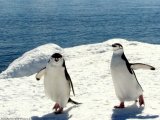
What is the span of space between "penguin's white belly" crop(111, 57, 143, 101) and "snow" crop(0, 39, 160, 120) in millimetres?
302

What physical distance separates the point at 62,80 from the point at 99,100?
1527mm

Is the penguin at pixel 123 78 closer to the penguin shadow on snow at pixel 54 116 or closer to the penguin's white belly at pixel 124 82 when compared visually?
the penguin's white belly at pixel 124 82

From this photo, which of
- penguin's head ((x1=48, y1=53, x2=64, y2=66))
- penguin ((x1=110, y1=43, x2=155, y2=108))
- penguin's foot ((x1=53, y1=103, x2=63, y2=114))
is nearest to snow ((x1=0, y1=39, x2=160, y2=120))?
penguin's foot ((x1=53, y1=103, x2=63, y2=114))

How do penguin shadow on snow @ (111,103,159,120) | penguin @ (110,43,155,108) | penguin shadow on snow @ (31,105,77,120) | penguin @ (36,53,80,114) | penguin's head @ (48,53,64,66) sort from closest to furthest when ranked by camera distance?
penguin shadow on snow @ (111,103,159,120)
penguin shadow on snow @ (31,105,77,120)
penguin's head @ (48,53,64,66)
penguin @ (36,53,80,114)
penguin @ (110,43,155,108)

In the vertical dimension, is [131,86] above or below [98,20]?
below

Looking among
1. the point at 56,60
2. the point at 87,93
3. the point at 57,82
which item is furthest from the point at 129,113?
the point at 87,93

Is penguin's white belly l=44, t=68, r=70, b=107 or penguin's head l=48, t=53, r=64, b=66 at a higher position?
penguin's head l=48, t=53, r=64, b=66

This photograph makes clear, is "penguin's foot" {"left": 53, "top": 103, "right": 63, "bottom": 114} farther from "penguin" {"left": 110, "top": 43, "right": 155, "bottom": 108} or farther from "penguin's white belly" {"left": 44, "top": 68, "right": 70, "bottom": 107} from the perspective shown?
"penguin" {"left": 110, "top": 43, "right": 155, "bottom": 108}

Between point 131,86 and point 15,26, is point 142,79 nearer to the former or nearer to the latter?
point 131,86

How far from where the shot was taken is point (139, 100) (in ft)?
33.5

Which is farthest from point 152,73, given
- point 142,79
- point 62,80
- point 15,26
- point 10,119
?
point 15,26

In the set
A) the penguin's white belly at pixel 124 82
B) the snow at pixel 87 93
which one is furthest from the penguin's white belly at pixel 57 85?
the penguin's white belly at pixel 124 82

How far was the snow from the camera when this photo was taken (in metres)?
9.82

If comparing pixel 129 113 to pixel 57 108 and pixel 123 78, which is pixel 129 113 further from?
pixel 57 108
